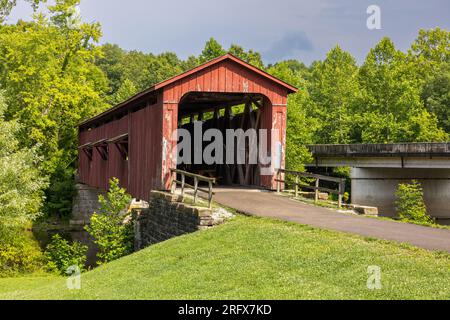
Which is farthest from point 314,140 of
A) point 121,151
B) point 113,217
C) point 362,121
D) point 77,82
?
point 113,217

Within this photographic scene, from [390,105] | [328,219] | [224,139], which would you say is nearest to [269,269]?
[328,219]

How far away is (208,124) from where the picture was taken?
2919 centimetres

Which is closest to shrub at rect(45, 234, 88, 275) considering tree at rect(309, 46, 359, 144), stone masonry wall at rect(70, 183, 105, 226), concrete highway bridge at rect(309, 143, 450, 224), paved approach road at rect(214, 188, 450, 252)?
paved approach road at rect(214, 188, 450, 252)

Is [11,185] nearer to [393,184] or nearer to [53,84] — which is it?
[53,84]

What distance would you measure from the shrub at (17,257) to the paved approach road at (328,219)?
10.1 metres

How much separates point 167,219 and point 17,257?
11407 millimetres

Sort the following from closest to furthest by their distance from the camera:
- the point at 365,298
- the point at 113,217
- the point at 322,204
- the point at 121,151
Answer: the point at 365,298
the point at 322,204
the point at 113,217
the point at 121,151

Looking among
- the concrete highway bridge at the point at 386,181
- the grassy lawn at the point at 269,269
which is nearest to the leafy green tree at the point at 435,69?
the concrete highway bridge at the point at 386,181

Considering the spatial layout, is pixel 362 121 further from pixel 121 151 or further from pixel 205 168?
pixel 121 151

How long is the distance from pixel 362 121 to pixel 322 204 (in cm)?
2806

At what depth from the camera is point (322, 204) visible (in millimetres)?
18891

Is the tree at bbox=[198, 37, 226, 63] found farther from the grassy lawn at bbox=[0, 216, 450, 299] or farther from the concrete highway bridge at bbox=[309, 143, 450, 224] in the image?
the grassy lawn at bbox=[0, 216, 450, 299]

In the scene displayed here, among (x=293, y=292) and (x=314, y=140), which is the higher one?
(x=314, y=140)

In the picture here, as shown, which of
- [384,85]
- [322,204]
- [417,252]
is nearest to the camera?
[417,252]
